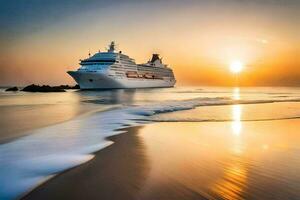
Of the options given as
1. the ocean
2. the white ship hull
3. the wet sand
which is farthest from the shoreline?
the white ship hull

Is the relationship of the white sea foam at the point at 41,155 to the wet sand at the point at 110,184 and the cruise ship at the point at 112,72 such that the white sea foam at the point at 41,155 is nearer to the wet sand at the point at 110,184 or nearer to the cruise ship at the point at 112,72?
the wet sand at the point at 110,184

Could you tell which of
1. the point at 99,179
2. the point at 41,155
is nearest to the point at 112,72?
the point at 41,155

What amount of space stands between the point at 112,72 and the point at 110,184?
273 feet

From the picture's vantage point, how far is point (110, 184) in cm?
514

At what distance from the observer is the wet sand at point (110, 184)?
4.62m

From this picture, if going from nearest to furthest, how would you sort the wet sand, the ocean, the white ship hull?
the wet sand < the ocean < the white ship hull

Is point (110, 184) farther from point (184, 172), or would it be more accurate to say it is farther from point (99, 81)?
point (99, 81)

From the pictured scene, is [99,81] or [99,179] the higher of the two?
[99,81]

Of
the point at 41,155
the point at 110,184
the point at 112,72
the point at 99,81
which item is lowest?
the point at 41,155

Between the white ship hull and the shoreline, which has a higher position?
the white ship hull

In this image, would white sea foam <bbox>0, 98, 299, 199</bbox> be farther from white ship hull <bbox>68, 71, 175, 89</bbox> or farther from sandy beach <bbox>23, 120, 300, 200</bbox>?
white ship hull <bbox>68, 71, 175, 89</bbox>

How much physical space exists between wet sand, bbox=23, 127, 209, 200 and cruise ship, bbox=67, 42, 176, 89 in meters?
76.6

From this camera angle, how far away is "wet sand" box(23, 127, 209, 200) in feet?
15.2

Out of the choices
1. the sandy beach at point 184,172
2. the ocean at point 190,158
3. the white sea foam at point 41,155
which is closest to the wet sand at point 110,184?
the sandy beach at point 184,172
